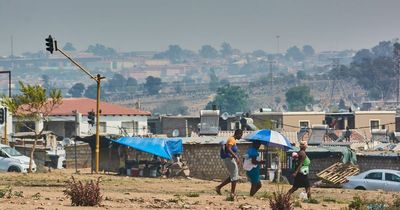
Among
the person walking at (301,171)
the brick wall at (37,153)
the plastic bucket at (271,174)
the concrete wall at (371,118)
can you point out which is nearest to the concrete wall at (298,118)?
the concrete wall at (371,118)

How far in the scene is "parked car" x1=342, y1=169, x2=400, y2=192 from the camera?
44469 mm

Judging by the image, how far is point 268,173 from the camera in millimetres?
54406

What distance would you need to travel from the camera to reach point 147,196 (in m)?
33.6

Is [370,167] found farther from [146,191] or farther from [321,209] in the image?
[321,209]

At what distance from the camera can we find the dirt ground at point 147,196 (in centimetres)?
2948

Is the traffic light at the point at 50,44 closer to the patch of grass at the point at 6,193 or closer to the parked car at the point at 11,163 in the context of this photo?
the parked car at the point at 11,163

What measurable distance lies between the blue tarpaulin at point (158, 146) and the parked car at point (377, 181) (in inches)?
406

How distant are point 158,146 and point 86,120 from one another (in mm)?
36693

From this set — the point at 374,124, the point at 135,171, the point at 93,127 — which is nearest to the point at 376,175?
the point at 135,171

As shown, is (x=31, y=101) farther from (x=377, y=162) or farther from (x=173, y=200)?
(x=173, y=200)

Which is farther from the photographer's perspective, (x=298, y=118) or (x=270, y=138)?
(x=298, y=118)

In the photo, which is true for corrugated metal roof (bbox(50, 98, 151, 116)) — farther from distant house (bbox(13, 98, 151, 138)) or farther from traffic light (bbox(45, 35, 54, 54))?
traffic light (bbox(45, 35, 54, 54))

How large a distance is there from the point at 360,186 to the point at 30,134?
107ft

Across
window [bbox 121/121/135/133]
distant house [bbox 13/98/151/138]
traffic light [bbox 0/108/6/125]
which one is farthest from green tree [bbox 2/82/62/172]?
Result: window [bbox 121/121/135/133]
